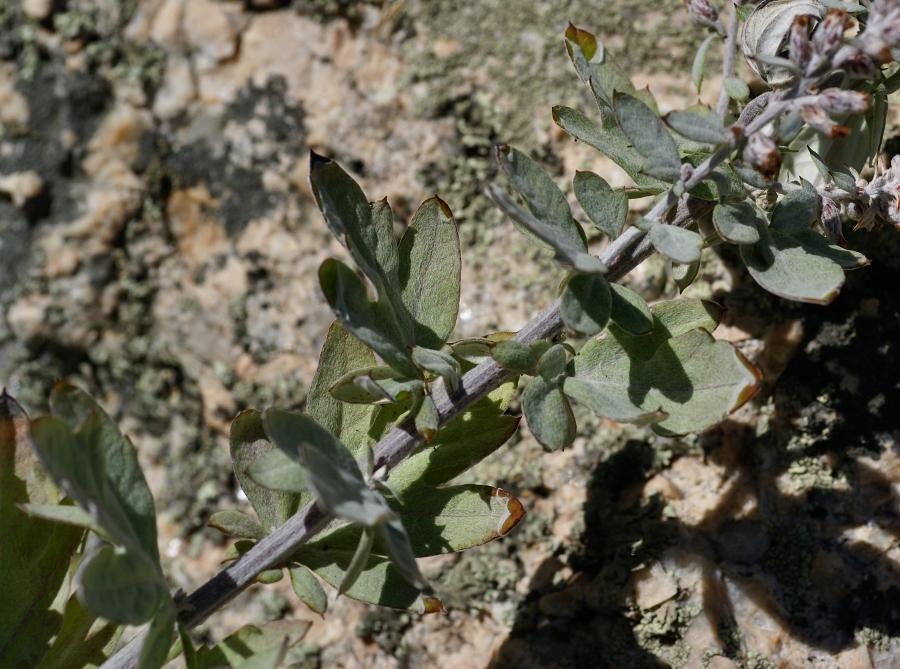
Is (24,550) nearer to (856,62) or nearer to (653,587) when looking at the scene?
(653,587)

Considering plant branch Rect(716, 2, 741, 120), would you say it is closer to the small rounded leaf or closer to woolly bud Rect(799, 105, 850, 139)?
woolly bud Rect(799, 105, 850, 139)

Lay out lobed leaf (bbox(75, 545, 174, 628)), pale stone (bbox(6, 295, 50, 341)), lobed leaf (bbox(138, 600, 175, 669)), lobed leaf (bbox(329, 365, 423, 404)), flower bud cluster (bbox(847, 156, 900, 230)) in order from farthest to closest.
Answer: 1. pale stone (bbox(6, 295, 50, 341))
2. flower bud cluster (bbox(847, 156, 900, 230))
3. lobed leaf (bbox(329, 365, 423, 404))
4. lobed leaf (bbox(138, 600, 175, 669))
5. lobed leaf (bbox(75, 545, 174, 628))

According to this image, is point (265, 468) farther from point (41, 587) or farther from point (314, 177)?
Answer: point (41, 587)

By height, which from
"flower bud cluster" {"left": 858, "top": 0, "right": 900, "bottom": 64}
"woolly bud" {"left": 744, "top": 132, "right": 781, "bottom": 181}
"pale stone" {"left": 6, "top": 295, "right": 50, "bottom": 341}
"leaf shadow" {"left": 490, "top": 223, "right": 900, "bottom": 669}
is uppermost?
"flower bud cluster" {"left": 858, "top": 0, "right": 900, "bottom": 64}

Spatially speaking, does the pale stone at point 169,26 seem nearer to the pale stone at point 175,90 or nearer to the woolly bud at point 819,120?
the pale stone at point 175,90

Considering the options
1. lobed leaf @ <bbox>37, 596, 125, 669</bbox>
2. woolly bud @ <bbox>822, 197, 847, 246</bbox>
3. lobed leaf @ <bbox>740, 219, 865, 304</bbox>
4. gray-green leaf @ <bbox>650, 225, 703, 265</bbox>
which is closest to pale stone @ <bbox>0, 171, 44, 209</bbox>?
lobed leaf @ <bbox>37, 596, 125, 669</bbox>

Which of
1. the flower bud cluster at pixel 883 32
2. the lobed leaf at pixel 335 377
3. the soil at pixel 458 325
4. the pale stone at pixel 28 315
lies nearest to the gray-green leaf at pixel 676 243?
the flower bud cluster at pixel 883 32

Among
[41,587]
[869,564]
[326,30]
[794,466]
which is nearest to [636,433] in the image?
[794,466]
